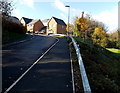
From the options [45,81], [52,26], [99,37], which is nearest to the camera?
[45,81]

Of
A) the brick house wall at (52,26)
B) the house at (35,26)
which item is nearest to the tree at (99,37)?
the brick house wall at (52,26)

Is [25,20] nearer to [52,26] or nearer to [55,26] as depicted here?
[52,26]

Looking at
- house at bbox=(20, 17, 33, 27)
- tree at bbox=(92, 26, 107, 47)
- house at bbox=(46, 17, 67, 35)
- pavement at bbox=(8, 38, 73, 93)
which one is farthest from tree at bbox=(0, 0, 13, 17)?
house at bbox=(20, 17, 33, 27)

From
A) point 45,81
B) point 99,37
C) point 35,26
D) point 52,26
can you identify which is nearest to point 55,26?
point 52,26

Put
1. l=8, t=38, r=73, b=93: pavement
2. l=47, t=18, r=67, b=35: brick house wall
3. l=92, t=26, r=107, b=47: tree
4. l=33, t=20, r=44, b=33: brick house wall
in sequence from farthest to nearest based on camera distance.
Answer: l=33, t=20, r=44, b=33: brick house wall → l=47, t=18, r=67, b=35: brick house wall → l=92, t=26, r=107, b=47: tree → l=8, t=38, r=73, b=93: pavement

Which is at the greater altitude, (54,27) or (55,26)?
(55,26)

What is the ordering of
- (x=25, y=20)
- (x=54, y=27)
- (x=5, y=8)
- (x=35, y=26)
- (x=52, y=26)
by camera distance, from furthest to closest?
1. (x=25, y=20)
2. (x=35, y=26)
3. (x=52, y=26)
4. (x=54, y=27)
5. (x=5, y=8)

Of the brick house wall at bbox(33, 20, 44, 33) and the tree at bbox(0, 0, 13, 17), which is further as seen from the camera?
the brick house wall at bbox(33, 20, 44, 33)

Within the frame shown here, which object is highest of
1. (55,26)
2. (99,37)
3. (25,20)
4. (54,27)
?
(25,20)

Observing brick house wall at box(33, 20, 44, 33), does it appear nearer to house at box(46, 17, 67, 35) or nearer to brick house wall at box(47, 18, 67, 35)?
house at box(46, 17, 67, 35)

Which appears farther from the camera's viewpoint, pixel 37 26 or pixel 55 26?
pixel 37 26

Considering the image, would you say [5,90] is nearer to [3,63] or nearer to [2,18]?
[3,63]

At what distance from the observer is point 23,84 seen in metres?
7.08

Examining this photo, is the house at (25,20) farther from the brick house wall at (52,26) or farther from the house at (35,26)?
the brick house wall at (52,26)
